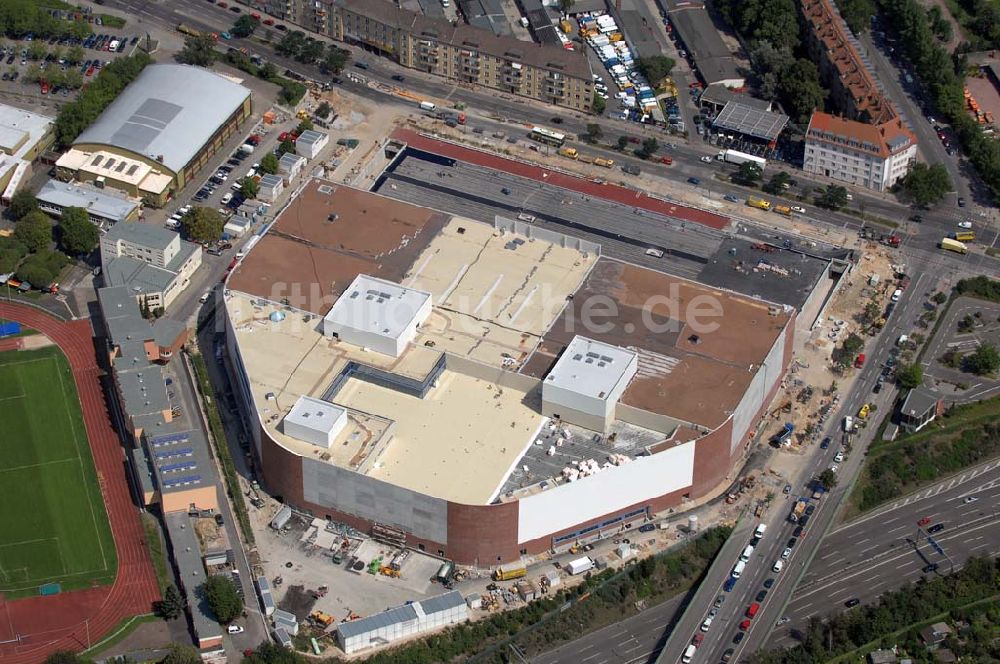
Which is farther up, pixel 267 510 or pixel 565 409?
pixel 565 409

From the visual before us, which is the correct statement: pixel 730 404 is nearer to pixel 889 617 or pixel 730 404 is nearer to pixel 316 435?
pixel 889 617

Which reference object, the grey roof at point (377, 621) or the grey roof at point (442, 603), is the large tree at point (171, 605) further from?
the grey roof at point (442, 603)

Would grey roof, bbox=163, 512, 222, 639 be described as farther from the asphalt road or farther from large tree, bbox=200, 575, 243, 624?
the asphalt road

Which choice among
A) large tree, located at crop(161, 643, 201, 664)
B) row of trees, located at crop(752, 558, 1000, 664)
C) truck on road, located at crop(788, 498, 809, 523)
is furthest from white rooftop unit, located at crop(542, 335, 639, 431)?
large tree, located at crop(161, 643, 201, 664)

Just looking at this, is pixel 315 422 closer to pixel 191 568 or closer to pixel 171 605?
pixel 191 568

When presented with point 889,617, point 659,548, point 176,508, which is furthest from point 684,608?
point 176,508

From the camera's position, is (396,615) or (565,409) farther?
(565,409)

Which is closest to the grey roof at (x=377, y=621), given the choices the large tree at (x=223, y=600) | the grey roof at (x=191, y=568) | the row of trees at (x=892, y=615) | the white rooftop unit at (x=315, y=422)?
the large tree at (x=223, y=600)

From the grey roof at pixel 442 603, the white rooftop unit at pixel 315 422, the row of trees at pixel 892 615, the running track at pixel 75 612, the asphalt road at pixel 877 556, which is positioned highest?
the white rooftop unit at pixel 315 422
